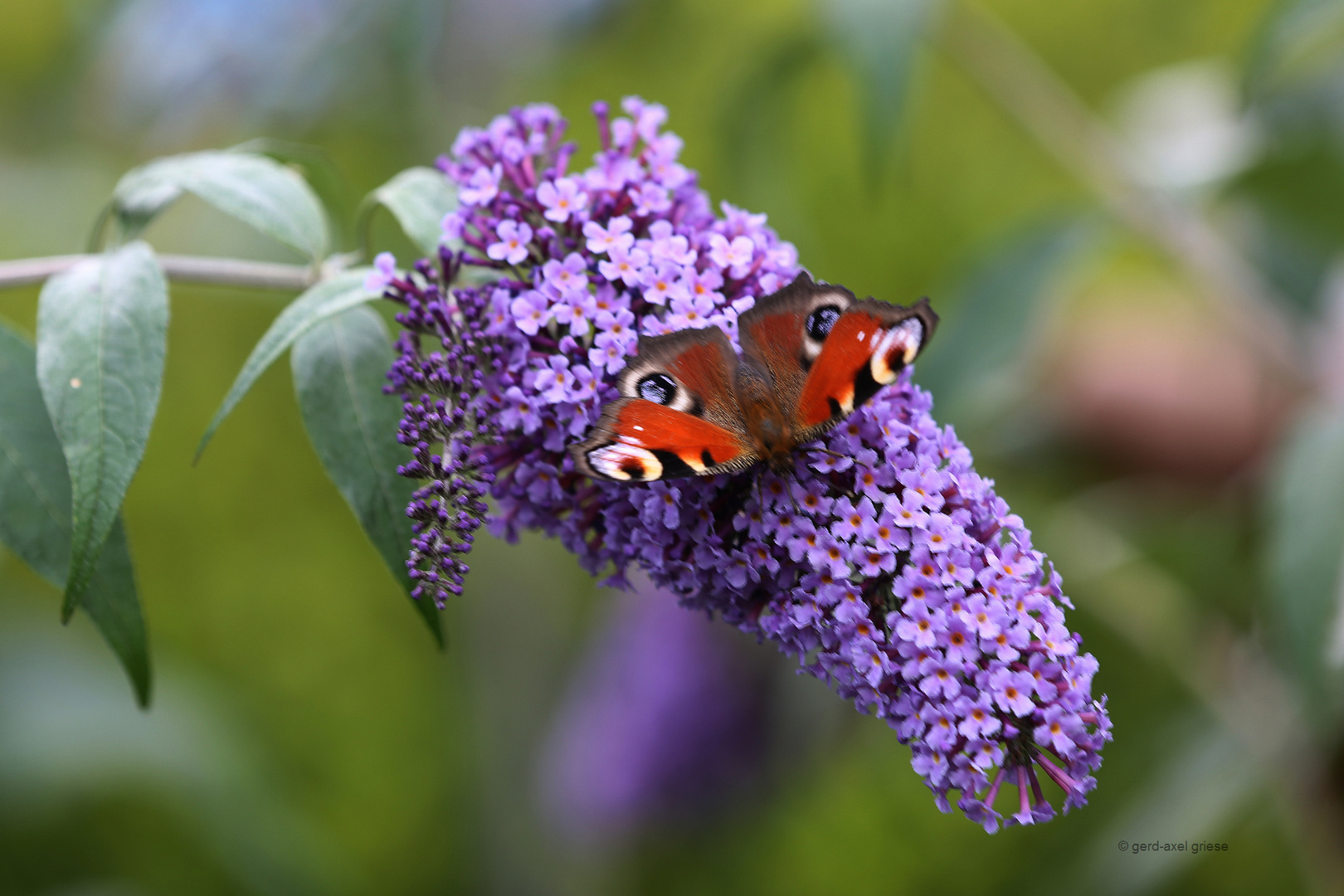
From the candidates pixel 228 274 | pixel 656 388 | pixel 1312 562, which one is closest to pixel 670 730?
pixel 1312 562

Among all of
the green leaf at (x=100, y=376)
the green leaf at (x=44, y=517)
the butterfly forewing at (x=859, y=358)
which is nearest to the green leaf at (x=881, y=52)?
the butterfly forewing at (x=859, y=358)

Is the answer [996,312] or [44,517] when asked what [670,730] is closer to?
[996,312]

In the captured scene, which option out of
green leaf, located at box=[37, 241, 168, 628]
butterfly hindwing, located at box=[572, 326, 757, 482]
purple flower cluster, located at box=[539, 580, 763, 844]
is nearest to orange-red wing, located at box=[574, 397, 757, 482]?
butterfly hindwing, located at box=[572, 326, 757, 482]

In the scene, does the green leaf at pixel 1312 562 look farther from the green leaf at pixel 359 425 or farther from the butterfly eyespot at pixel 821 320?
the green leaf at pixel 359 425

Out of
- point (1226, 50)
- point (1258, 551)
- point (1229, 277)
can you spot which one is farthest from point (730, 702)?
point (1226, 50)

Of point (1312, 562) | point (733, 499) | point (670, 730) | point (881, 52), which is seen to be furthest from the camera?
point (670, 730)

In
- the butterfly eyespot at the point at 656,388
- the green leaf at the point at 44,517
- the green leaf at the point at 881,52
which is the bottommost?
the green leaf at the point at 44,517
